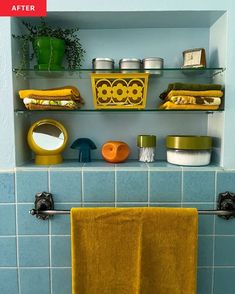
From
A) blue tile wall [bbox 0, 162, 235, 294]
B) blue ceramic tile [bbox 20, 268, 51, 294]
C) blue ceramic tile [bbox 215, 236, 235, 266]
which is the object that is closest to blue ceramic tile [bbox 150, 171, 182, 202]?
blue tile wall [bbox 0, 162, 235, 294]

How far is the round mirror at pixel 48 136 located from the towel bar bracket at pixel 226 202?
598 mm

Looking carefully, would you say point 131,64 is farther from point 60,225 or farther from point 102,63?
point 60,225

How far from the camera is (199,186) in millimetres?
871

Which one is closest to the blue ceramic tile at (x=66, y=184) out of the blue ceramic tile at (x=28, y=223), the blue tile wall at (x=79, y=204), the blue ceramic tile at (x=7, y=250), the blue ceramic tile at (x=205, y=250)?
the blue tile wall at (x=79, y=204)

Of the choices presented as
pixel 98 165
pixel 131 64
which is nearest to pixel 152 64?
pixel 131 64

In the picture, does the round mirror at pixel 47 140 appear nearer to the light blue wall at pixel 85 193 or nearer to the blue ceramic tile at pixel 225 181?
the light blue wall at pixel 85 193

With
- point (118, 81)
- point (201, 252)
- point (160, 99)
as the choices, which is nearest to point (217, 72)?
point (160, 99)

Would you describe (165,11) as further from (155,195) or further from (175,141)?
(155,195)

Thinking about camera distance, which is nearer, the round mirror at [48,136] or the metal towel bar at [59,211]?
the metal towel bar at [59,211]

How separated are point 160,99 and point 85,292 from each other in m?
0.74

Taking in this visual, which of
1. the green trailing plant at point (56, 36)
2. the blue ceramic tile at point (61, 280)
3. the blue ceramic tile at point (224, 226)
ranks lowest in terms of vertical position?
the blue ceramic tile at point (61, 280)

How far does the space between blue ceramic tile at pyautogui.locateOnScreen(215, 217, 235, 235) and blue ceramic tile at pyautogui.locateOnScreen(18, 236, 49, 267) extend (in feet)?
1.97

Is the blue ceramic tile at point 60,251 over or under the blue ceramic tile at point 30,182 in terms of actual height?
under

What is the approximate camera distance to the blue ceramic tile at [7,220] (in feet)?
2.88
